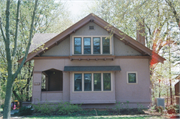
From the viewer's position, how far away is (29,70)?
75.2ft

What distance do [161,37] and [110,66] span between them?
8.24 metres

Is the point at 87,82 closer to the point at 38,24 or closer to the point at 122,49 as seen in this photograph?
the point at 122,49

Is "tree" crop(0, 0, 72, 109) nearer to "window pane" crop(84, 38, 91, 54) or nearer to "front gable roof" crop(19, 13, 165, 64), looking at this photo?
"front gable roof" crop(19, 13, 165, 64)

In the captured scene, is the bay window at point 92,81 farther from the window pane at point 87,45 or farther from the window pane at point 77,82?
the window pane at point 87,45

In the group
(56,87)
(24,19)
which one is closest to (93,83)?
(56,87)

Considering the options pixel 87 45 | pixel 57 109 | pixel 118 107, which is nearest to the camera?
pixel 57 109

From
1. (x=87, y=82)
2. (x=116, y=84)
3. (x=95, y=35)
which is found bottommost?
(x=116, y=84)

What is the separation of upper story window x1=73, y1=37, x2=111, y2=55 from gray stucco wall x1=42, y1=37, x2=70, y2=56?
0.60m

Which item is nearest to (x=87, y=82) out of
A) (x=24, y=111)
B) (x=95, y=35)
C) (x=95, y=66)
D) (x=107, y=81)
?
(x=95, y=66)

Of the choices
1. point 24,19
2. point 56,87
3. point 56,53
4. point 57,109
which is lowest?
point 57,109

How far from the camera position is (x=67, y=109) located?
1331 cm

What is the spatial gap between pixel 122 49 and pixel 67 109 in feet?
20.0

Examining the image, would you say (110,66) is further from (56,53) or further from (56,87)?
(56,87)

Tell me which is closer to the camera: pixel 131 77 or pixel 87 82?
pixel 87 82
